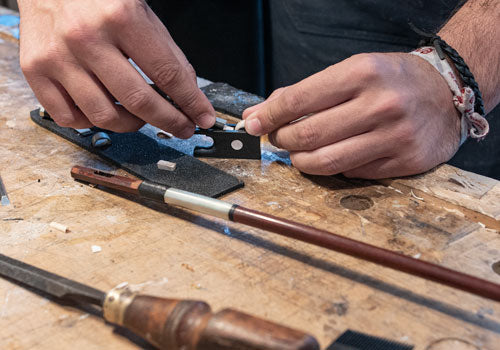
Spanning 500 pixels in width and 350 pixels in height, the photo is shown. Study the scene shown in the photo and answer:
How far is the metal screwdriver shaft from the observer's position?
58 cm

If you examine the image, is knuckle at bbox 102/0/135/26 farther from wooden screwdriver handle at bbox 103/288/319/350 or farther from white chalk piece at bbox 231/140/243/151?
wooden screwdriver handle at bbox 103/288/319/350

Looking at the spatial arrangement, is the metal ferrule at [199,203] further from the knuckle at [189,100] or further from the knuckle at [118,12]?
the knuckle at [118,12]

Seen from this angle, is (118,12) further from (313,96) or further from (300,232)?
(300,232)

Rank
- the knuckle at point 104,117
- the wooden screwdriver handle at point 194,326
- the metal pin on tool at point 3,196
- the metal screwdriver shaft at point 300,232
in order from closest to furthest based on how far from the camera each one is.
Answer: the wooden screwdriver handle at point 194,326 < the metal screwdriver shaft at point 300,232 < the metal pin on tool at point 3,196 < the knuckle at point 104,117

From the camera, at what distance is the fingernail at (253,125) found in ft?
3.10

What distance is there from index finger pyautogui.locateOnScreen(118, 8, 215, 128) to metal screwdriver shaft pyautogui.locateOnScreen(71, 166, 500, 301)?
214 mm

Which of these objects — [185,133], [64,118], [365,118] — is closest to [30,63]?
[64,118]

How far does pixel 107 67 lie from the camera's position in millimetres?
890

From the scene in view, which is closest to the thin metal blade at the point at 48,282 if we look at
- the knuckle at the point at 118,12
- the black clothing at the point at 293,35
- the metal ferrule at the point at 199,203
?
the metal ferrule at the point at 199,203

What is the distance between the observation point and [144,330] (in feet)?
1.68

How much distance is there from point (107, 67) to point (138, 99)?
84 mm

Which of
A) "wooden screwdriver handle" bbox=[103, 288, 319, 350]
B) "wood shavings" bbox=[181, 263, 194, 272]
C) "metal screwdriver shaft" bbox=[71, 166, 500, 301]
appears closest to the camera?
"wooden screwdriver handle" bbox=[103, 288, 319, 350]

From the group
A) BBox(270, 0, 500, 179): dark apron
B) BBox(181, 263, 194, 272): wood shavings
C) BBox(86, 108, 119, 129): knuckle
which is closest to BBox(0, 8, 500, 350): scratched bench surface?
BBox(181, 263, 194, 272): wood shavings

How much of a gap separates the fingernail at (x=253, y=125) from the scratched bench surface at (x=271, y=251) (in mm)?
83
